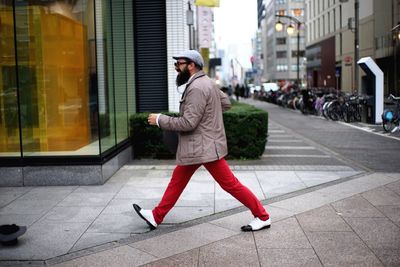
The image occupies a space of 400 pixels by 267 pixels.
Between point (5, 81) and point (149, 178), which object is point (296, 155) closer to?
point (149, 178)

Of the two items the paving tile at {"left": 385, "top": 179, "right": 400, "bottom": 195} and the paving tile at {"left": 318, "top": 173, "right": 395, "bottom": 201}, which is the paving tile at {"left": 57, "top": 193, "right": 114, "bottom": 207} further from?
the paving tile at {"left": 385, "top": 179, "right": 400, "bottom": 195}

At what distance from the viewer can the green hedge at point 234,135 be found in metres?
10.7

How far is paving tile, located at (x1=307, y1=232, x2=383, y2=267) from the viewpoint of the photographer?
474cm

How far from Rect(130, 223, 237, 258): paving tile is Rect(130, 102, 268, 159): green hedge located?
4882 millimetres

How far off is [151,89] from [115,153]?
3.35 m

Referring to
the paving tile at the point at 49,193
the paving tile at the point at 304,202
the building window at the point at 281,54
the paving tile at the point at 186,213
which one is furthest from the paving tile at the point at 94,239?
the building window at the point at 281,54

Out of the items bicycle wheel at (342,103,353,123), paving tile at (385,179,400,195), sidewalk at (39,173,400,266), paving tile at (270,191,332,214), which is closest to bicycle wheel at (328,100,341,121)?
bicycle wheel at (342,103,353,123)

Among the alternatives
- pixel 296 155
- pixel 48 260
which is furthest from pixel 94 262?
pixel 296 155

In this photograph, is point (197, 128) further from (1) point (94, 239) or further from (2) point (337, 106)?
(2) point (337, 106)

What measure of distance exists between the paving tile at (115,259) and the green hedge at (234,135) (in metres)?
5.64

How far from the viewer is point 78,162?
8422 millimetres

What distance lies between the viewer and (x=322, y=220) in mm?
6156

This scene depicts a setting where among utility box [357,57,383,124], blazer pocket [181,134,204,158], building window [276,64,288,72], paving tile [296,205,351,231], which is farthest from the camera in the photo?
building window [276,64,288,72]

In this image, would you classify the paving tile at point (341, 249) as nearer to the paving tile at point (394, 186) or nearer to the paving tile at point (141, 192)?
the paving tile at point (394, 186)
